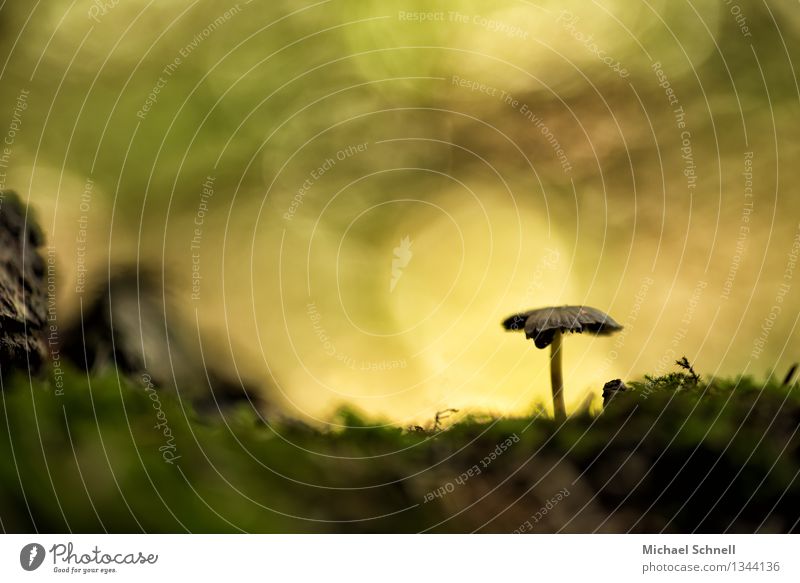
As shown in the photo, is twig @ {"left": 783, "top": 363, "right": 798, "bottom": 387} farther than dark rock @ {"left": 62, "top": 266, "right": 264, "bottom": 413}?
Yes

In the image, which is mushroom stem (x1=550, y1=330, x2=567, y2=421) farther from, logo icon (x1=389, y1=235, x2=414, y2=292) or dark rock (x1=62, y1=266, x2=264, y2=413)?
dark rock (x1=62, y1=266, x2=264, y2=413)

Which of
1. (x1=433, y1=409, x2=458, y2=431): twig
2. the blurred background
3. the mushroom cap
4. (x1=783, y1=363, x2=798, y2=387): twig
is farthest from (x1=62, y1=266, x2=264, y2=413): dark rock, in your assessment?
(x1=783, y1=363, x2=798, y2=387): twig

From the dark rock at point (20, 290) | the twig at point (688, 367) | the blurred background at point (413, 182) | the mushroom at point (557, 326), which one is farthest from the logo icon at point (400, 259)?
the dark rock at point (20, 290)

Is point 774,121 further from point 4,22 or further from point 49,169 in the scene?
point 4,22
